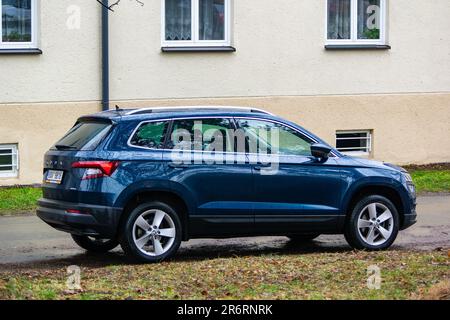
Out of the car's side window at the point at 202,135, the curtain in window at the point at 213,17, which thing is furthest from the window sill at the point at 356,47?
the car's side window at the point at 202,135

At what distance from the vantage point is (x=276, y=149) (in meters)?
11.5

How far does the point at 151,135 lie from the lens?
11.1 metres

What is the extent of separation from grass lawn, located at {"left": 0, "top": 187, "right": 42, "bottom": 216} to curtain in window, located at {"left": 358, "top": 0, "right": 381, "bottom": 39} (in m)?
7.02

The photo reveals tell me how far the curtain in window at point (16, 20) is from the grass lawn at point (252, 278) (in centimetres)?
701

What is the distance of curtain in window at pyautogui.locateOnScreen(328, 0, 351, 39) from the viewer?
1942 centimetres

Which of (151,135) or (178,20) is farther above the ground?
(178,20)

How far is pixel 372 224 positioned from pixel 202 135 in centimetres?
218

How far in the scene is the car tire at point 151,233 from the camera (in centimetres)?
1077

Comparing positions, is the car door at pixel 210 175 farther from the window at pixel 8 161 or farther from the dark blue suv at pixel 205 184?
the window at pixel 8 161

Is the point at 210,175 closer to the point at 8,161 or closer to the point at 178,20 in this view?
the point at 8,161

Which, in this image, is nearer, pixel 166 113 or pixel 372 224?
pixel 166 113

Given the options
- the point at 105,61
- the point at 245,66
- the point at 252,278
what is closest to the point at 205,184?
the point at 252,278

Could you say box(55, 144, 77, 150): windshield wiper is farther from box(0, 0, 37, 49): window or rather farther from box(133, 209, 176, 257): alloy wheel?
box(0, 0, 37, 49): window

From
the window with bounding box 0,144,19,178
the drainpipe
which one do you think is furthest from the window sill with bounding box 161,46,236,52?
the window with bounding box 0,144,19,178
